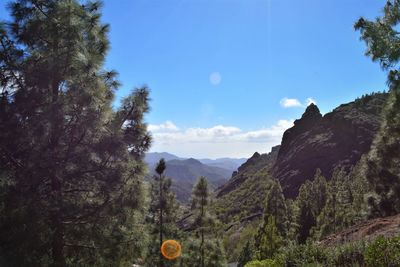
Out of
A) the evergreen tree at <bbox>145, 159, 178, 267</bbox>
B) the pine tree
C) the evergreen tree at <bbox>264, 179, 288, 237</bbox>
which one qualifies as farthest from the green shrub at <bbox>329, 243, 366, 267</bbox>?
the evergreen tree at <bbox>264, 179, 288, 237</bbox>

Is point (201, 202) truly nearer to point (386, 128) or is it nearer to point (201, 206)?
point (201, 206)

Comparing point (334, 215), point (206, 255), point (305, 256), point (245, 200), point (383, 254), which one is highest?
point (383, 254)

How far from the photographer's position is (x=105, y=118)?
28.9ft

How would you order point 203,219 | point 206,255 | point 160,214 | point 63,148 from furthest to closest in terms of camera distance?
point 206,255 < point 203,219 < point 160,214 < point 63,148

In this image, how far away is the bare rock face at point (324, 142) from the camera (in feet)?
383

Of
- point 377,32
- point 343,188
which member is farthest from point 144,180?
point 343,188

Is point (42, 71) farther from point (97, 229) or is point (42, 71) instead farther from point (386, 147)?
point (386, 147)

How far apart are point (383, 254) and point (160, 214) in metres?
20.0

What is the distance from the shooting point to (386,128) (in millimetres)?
15102

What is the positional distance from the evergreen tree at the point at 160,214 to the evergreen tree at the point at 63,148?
15.5 meters

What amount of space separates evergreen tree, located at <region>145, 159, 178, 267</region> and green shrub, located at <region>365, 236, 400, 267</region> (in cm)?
1811

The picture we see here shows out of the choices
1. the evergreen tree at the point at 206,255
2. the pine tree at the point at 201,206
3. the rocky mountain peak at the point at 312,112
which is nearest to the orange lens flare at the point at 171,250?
the evergreen tree at the point at 206,255

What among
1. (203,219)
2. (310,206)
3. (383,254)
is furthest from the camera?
(310,206)

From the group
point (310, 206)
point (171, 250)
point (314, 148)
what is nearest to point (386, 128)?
point (171, 250)
